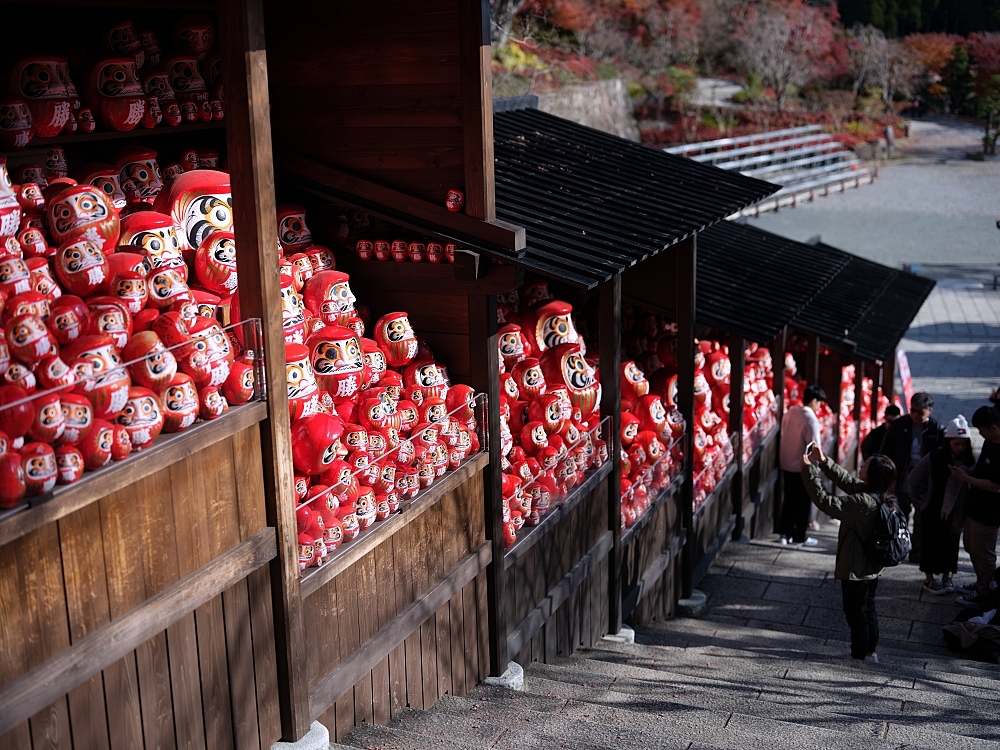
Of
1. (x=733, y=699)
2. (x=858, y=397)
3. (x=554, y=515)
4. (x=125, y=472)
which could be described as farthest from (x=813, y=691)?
(x=858, y=397)

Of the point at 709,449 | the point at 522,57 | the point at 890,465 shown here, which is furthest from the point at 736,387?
the point at 522,57

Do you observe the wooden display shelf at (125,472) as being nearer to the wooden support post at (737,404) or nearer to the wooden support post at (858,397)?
the wooden support post at (737,404)

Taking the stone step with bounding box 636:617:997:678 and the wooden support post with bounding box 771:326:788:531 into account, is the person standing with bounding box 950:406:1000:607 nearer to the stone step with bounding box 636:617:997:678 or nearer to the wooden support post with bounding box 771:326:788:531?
the stone step with bounding box 636:617:997:678

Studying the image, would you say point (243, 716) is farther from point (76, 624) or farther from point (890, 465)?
point (890, 465)

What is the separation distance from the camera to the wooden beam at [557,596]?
652 centimetres

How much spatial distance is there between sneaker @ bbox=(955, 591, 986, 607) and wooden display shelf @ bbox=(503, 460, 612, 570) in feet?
10.0

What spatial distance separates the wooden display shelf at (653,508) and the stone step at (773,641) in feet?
3.01

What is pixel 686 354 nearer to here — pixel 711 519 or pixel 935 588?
pixel 711 519

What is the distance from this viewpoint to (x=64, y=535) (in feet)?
11.2

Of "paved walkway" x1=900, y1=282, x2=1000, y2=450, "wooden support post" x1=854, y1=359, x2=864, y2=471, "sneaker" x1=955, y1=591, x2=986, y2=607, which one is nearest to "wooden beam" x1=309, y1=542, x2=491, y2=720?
"sneaker" x1=955, y1=591, x2=986, y2=607

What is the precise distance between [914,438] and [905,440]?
0.25 feet

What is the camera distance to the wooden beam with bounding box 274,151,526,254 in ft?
18.1

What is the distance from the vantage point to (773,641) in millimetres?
8094

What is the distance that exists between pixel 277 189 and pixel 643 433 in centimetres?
353
